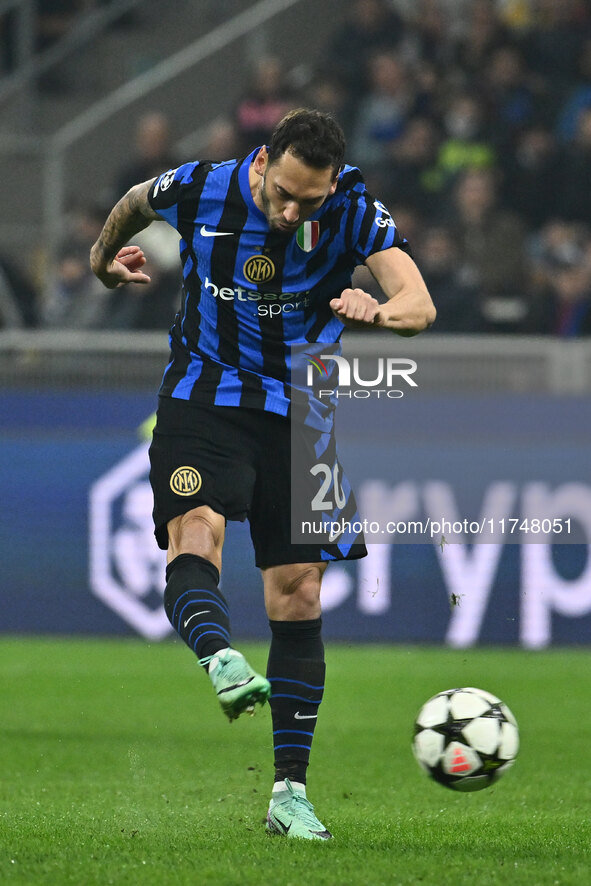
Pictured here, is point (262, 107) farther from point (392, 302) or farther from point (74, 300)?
point (392, 302)

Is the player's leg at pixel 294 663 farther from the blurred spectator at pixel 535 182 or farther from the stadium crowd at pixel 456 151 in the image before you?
the blurred spectator at pixel 535 182

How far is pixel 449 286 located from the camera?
395 inches

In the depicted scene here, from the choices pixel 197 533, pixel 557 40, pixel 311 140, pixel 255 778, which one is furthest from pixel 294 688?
pixel 557 40

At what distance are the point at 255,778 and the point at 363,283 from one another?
545cm

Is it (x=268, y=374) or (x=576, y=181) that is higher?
(x=576, y=181)

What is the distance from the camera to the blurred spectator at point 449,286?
9914 millimetres

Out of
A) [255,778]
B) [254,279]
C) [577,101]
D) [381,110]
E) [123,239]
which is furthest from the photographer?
[381,110]

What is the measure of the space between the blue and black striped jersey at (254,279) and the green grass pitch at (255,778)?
1304 millimetres

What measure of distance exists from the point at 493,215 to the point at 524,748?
5254 mm

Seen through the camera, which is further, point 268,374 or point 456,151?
Result: point 456,151

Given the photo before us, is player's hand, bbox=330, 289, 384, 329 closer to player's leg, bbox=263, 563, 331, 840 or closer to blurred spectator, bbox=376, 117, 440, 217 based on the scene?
player's leg, bbox=263, 563, 331, 840

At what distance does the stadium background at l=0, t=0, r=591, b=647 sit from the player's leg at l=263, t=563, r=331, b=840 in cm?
446

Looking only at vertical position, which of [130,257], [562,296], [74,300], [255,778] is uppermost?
[74,300]

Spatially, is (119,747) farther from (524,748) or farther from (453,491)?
(453,491)
